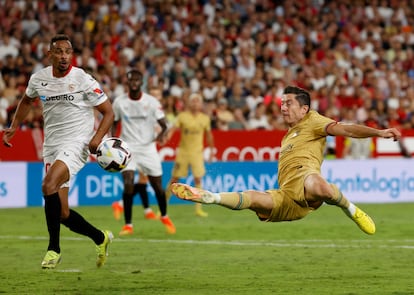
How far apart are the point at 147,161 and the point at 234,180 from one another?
5.83 meters

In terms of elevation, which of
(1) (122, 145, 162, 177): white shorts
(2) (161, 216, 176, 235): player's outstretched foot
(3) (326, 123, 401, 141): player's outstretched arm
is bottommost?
(2) (161, 216, 176, 235): player's outstretched foot

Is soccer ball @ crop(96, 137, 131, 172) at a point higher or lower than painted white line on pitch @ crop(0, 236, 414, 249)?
higher

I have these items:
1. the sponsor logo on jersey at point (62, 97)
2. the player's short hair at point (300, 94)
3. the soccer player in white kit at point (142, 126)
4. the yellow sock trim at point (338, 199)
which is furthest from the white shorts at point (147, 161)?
the yellow sock trim at point (338, 199)

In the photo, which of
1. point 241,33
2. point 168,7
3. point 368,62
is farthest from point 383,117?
point 168,7

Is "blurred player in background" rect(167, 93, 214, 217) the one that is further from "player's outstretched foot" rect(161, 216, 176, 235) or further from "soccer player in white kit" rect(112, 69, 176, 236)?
"player's outstretched foot" rect(161, 216, 176, 235)

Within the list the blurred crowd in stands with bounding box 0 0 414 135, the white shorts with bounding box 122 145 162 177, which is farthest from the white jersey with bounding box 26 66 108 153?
the blurred crowd in stands with bounding box 0 0 414 135

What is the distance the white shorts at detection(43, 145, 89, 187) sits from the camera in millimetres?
11195

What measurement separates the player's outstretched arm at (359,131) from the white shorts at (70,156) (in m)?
2.75

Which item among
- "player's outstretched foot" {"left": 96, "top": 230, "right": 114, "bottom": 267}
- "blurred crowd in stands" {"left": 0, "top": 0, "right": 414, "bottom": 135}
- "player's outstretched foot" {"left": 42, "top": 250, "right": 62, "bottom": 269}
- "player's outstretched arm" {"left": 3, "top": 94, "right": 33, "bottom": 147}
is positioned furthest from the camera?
"blurred crowd in stands" {"left": 0, "top": 0, "right": 414, "bottom": 135}

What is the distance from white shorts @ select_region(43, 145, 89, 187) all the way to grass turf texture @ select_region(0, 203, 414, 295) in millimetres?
1135

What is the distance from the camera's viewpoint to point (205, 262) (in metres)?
12.3

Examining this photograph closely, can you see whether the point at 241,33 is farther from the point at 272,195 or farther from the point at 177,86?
the point at 272,195

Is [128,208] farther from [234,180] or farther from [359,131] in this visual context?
[234,180]

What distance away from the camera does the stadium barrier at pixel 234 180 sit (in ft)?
69.2
